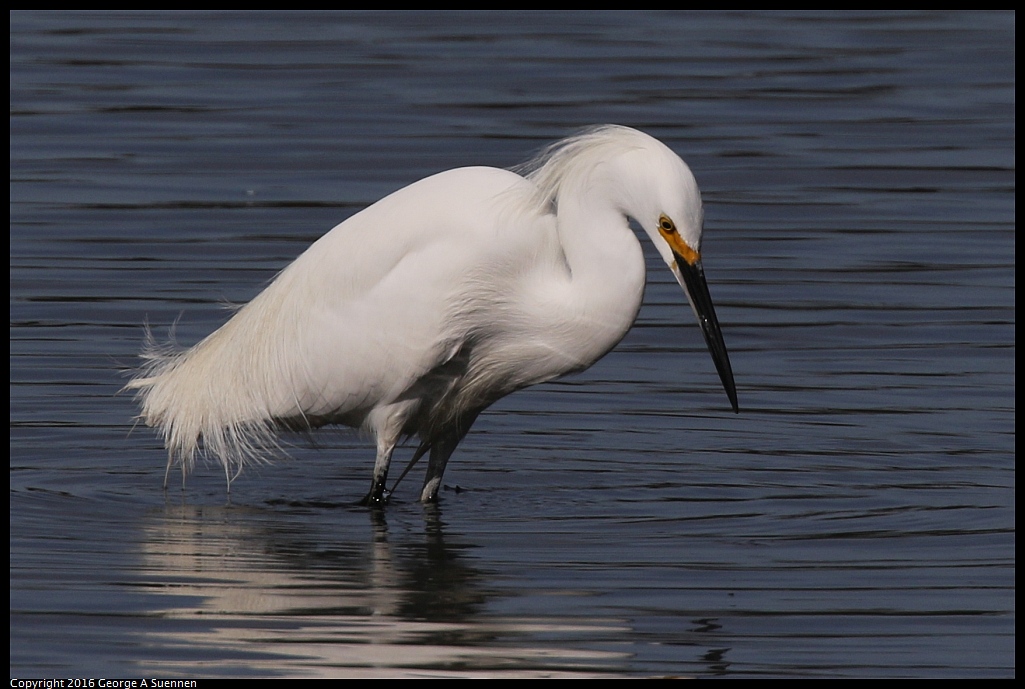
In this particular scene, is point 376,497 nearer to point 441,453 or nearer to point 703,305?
point 441,453

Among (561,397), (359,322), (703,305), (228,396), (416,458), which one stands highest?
(703,305)

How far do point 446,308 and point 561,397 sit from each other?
1978 mm

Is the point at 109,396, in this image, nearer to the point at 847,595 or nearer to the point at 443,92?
the point at 847,595

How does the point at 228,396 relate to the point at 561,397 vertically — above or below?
above

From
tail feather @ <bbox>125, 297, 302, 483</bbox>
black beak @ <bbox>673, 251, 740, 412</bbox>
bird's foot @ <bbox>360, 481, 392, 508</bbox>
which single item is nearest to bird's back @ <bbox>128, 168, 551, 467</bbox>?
tail feather @ <bbox>125, 297, 302, 483</bbox>

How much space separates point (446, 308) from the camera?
607cm

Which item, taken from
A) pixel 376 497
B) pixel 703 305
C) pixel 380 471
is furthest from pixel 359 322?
pixel 703 305

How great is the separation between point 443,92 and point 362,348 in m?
7.79

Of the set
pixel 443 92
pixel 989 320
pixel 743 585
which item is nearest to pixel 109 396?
pixel 743 585

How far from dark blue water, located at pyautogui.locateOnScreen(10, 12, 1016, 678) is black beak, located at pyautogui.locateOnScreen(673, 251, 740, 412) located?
1.70 feet

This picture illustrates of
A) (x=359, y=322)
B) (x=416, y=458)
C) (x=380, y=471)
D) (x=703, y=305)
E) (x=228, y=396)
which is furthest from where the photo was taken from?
(x=416, y=458)

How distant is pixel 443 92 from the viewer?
45.4 ft

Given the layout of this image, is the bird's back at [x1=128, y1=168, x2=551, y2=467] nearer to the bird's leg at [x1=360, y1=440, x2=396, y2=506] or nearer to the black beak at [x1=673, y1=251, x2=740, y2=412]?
the bird's leg at [x1=360, y1=440, x2=396, y2=506]

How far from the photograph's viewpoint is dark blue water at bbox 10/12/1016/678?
5.23m
